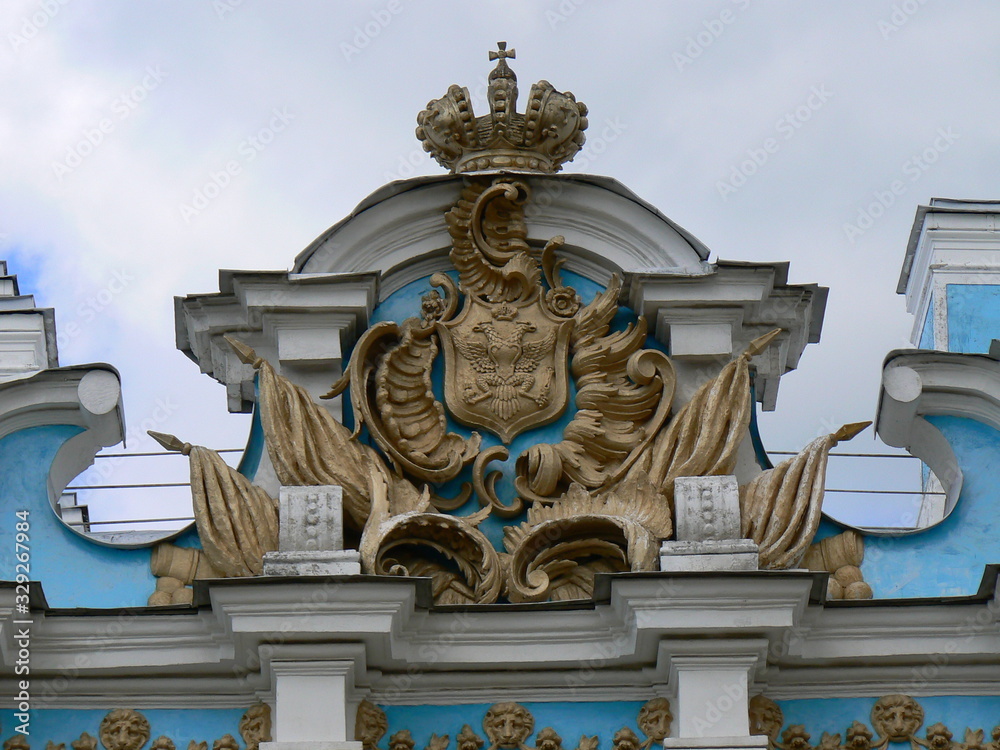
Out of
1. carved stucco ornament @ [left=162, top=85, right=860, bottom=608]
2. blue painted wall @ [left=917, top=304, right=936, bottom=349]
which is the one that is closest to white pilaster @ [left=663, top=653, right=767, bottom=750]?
carved stucco ornament @ [left=162, top=85, right=860, bottom=608]

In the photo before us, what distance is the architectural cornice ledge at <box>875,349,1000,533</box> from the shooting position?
28.8 ft

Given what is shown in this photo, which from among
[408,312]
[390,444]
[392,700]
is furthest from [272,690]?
[408,312]

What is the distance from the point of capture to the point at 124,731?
830cm

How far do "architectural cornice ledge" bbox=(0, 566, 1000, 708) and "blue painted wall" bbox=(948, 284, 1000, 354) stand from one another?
252 cm

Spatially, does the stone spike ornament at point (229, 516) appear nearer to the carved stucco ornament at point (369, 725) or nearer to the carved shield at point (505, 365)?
the carved stucco ornament at point (369, 725)

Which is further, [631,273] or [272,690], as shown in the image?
[631,273]

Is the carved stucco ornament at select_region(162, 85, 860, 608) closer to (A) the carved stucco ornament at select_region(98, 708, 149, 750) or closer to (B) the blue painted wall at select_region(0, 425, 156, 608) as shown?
(B) the blue painted wall at select_region(0, 425, 156, 608)

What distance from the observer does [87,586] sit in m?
8.57

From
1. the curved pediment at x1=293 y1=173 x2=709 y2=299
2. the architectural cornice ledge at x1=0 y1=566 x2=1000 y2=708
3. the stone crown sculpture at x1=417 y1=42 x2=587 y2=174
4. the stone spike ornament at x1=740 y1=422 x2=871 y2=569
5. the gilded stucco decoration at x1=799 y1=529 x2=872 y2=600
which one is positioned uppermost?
the stone crown sculpture at x1=417 y1=42 x2=587 y2=174

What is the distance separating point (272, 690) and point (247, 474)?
95 centimetres

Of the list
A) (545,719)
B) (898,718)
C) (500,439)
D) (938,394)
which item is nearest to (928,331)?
(938,394)

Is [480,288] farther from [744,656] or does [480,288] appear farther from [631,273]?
[744,656]

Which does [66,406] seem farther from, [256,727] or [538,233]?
[538,233]

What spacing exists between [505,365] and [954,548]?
184 cm
